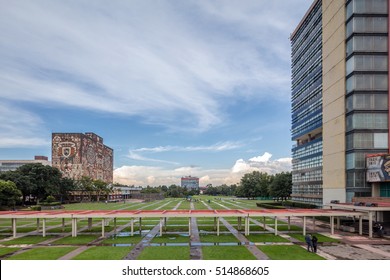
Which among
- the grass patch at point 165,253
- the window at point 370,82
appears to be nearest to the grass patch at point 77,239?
the grass patch at point 165,253

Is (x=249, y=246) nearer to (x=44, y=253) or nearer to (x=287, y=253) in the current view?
(x=287, y=253)

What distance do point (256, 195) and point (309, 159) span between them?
6319 centimetres

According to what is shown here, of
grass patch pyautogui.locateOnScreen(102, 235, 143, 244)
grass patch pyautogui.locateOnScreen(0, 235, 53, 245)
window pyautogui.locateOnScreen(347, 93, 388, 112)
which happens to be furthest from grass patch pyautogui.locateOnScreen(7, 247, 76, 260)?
window pyautogui.locateOnScreen(347, 93, 388, 112)

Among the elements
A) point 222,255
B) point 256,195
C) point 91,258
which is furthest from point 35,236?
point 256,195

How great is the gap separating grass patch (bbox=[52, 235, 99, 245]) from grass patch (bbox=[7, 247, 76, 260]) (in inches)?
119

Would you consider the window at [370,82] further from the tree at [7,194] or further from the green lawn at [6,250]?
the tree at [7,194]

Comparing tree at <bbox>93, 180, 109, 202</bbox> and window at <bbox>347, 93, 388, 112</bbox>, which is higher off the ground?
window at <bbox>347, 93, 388, 112</bbox>

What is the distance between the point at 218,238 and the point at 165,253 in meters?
9.05

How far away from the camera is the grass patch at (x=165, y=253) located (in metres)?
26.5

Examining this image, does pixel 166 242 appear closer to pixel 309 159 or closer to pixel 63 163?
pixel 309 159

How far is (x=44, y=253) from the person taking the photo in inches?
1121

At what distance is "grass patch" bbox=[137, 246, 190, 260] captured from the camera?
26469 millimetres

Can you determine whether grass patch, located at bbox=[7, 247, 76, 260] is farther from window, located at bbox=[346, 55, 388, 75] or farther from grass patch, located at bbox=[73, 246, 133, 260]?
window, located at bbox=[346, 55, 388, 75]

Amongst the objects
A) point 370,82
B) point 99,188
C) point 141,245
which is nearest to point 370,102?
point 370,82
